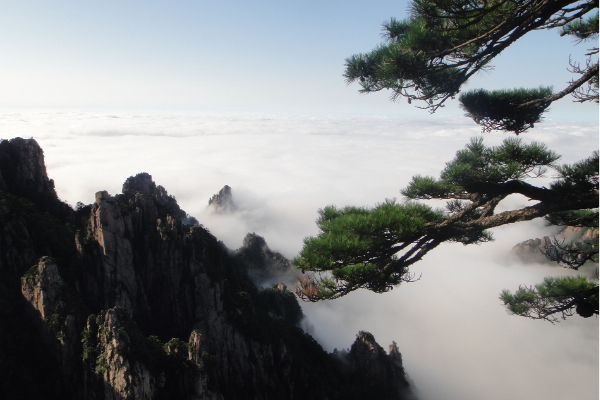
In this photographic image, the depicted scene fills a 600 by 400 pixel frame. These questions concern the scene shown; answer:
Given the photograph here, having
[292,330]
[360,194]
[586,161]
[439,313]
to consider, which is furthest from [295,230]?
[586,161]

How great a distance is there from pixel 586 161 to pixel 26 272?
31307mm

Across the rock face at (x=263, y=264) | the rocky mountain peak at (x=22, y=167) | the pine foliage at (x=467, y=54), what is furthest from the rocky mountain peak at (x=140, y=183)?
the pine foliage at (x=467, y=54)

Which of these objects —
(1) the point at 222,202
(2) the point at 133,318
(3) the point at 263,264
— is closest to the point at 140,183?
(3) the point at 263,264

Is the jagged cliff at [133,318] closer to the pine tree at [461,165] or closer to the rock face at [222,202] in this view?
the pine tree at [461,165]

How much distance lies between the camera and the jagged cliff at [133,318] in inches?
781

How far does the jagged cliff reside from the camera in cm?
1984

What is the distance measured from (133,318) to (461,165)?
31.0 metres

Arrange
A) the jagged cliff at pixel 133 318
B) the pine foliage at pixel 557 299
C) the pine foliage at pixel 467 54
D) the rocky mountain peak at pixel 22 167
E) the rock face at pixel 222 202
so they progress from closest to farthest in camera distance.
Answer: the pine foliage at pixel 467 54 < the pine foliage at pixel 557 299 < the jagged cliff at pixel 133 318 < the rocky mountain peak at pixel 22 167 < the rock face at pixel 222 202

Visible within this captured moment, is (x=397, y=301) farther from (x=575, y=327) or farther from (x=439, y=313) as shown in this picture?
(x=575, y=327)

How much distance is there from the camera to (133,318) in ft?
91.8

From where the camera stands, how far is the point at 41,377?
1961 cm

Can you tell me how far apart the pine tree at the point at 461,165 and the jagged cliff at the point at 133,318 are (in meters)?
19.6

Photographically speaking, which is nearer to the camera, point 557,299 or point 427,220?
point 427,220

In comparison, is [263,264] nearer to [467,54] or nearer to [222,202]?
[222,202]
